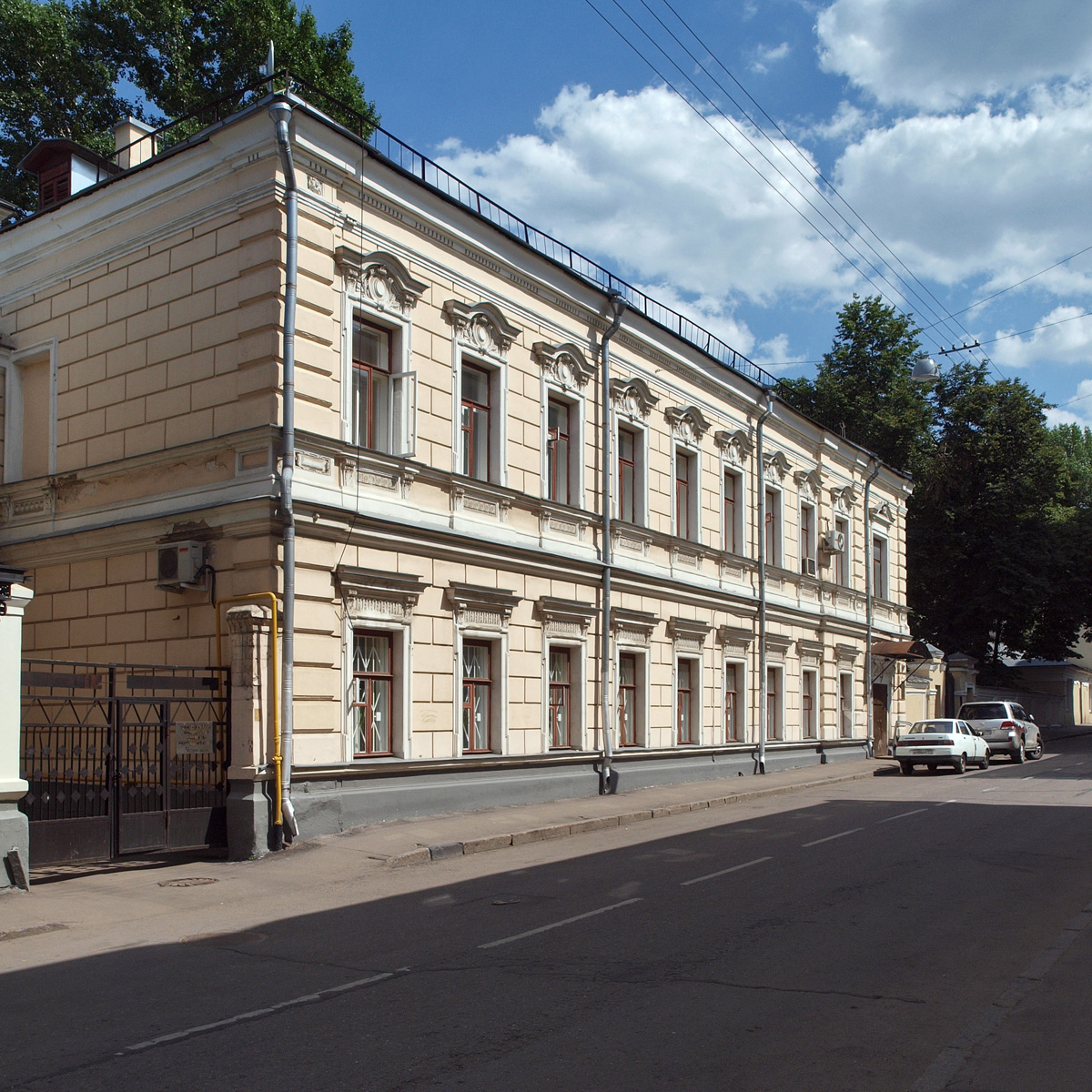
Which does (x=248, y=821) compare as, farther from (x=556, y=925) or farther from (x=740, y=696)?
(x=740, y=696)

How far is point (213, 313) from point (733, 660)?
1501 cm

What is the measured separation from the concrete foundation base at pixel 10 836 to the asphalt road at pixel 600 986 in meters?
2.44

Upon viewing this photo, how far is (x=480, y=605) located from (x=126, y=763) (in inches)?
227

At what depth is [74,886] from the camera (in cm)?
1140

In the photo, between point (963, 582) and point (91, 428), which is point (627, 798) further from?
point (963, 582)

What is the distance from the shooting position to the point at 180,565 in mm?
14008

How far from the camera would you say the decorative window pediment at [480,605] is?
1656cm

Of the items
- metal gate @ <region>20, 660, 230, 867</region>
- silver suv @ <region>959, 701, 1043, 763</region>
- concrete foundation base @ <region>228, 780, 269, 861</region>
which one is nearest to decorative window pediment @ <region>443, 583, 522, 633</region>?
metal gate @ <region>20, 660, 230, 867</region>

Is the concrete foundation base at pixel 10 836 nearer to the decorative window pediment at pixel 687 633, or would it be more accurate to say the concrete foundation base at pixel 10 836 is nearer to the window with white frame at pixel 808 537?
the decorative window pediment at pixel 687 633

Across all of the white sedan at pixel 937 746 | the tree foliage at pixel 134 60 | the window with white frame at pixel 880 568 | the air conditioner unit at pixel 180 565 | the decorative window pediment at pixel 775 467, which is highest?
the tree foliage at pixel 134 60

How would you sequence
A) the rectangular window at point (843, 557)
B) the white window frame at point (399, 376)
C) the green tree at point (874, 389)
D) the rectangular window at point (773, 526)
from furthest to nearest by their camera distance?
the green tree at point (874, 389), the rectangular window at point (843, 557), the rectangular window at point (773, 526), the white window frame at point (399, 376)

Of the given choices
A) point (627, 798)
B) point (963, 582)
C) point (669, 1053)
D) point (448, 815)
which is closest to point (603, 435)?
point (627, 798)

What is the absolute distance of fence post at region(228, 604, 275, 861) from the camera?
1310 centimetres

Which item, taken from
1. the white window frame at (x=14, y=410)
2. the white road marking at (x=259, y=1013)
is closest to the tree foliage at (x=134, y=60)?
the white window frame at (x=14, y=410)
